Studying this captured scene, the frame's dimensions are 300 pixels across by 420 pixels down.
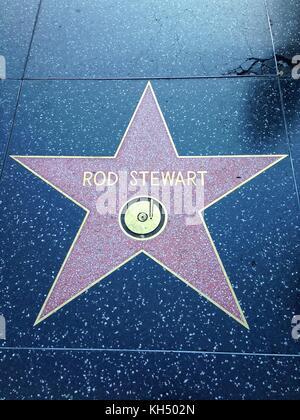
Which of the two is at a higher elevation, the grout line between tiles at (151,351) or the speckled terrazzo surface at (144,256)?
the speckled terrazzo surface at (144,256)

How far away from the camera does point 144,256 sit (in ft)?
4.87

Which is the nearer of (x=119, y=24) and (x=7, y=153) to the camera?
(x=7, y=153)

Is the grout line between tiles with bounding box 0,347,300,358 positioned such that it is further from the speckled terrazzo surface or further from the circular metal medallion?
the circular metal medallion

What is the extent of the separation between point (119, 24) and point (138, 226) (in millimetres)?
1383

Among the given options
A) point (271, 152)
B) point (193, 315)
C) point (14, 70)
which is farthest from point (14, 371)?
point (14, 70)

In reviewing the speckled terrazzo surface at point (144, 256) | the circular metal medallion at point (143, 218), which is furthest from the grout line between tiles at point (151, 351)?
the circular metal medallion at point (143, 218)

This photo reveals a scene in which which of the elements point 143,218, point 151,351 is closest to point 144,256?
point 143,218

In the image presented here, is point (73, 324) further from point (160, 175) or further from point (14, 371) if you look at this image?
point (160, 175)

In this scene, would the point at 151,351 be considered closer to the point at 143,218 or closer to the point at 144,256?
the point at 144,256

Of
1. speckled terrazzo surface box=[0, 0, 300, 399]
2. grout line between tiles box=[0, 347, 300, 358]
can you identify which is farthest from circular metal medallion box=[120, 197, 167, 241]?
grout line between tiles box=[0, 347, 300, 358]

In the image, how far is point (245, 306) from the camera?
4.50 ft

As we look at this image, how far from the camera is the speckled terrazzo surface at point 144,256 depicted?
1276 mm

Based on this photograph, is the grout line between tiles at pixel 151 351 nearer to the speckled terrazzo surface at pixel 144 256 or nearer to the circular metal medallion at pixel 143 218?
the speckled terrazzo surface at pixel 144 256

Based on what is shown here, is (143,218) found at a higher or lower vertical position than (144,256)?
higher
